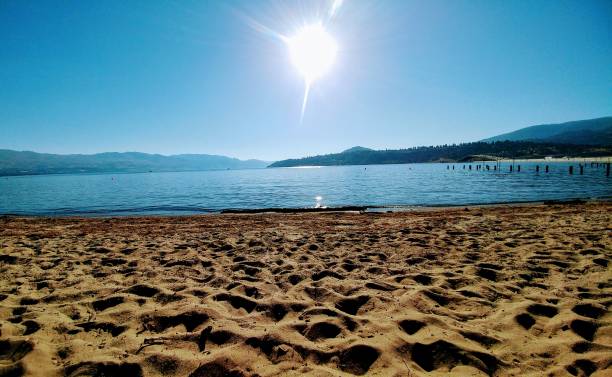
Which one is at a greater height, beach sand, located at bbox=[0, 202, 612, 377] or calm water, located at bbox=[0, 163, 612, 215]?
beach sand, located at bbox=[0, 202, 612, 377]

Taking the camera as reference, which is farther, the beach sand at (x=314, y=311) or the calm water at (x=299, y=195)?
the calm water at (x=299, y=195)

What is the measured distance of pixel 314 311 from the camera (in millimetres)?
4434

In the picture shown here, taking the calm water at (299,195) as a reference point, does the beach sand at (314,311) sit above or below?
above

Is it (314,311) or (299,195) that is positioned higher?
(314,311)

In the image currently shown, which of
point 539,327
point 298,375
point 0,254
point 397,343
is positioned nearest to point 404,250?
point 539,327

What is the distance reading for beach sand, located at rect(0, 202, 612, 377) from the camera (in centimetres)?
323

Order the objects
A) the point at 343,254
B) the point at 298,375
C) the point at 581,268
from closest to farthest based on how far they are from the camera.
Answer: the point at 298,375, the point at 581,268, the point at 343,254

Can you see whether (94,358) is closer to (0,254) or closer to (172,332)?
A: (172,332)

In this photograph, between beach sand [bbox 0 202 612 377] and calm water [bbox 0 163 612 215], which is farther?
calm water [bbox 0 163 612 215]

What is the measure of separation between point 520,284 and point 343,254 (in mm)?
3830

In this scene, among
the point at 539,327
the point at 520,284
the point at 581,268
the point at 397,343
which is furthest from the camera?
the point at 581,268

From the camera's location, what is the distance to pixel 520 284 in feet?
17.5

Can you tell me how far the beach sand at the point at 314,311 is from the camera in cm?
323

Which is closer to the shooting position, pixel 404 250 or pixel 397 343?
pixel 397 343
